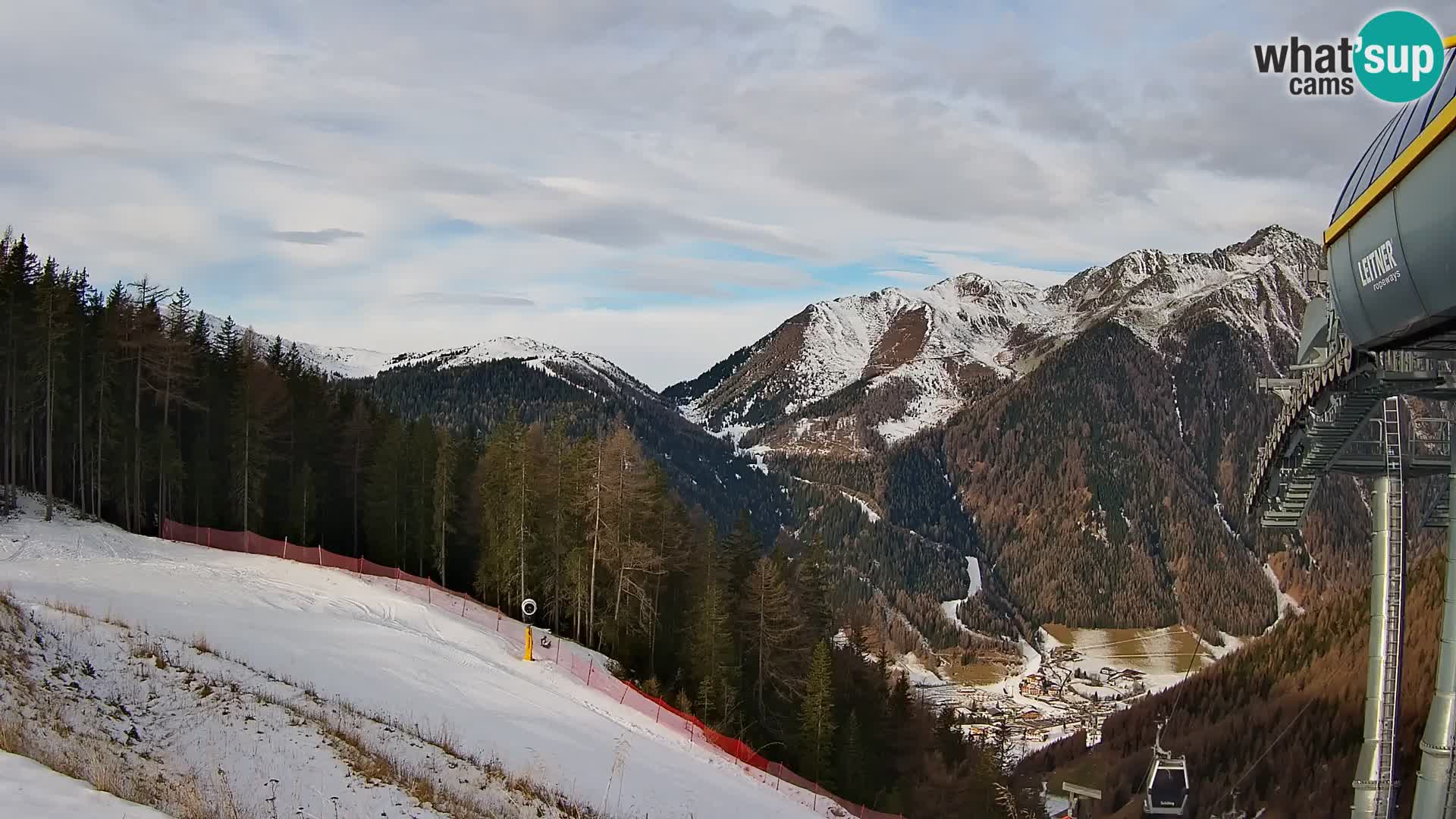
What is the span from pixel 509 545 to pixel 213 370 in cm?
2100

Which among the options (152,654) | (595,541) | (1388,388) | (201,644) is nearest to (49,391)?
(595,541)

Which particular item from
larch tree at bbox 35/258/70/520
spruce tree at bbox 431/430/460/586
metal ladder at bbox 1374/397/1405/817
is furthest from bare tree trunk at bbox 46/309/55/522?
metal ladder at bbox 1374/397/1405/817

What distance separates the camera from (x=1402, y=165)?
9.73 meters

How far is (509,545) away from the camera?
42.0 meters

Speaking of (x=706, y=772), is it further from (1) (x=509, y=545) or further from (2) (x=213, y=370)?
(2) (x=213, y=370)

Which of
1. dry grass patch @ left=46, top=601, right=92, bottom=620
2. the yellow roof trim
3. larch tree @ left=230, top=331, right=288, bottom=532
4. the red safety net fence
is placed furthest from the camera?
larch tree @ left=230, top=331, right=288, bottom=532

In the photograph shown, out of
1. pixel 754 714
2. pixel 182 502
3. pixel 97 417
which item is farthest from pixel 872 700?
pixel 97 417

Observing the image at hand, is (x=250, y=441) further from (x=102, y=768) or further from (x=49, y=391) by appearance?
(x=102, y=768)

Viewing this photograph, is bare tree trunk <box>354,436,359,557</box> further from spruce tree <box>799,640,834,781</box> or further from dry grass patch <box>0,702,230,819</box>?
dry grass patch <box>0,702,230,819</box>

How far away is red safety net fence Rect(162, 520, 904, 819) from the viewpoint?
2838 cm

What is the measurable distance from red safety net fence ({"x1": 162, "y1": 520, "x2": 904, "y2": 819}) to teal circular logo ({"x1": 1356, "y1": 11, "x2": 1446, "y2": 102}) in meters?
19.6

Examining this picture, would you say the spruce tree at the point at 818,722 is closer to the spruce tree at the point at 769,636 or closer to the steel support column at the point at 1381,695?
the spruce tree at the point at 769,636

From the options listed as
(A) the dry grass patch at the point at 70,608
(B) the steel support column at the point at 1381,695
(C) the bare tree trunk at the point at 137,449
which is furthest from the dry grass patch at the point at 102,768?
(C) the bare tree trunk at the point at 137,449

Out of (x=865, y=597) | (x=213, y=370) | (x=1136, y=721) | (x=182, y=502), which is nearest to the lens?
(x=182, y=502)
